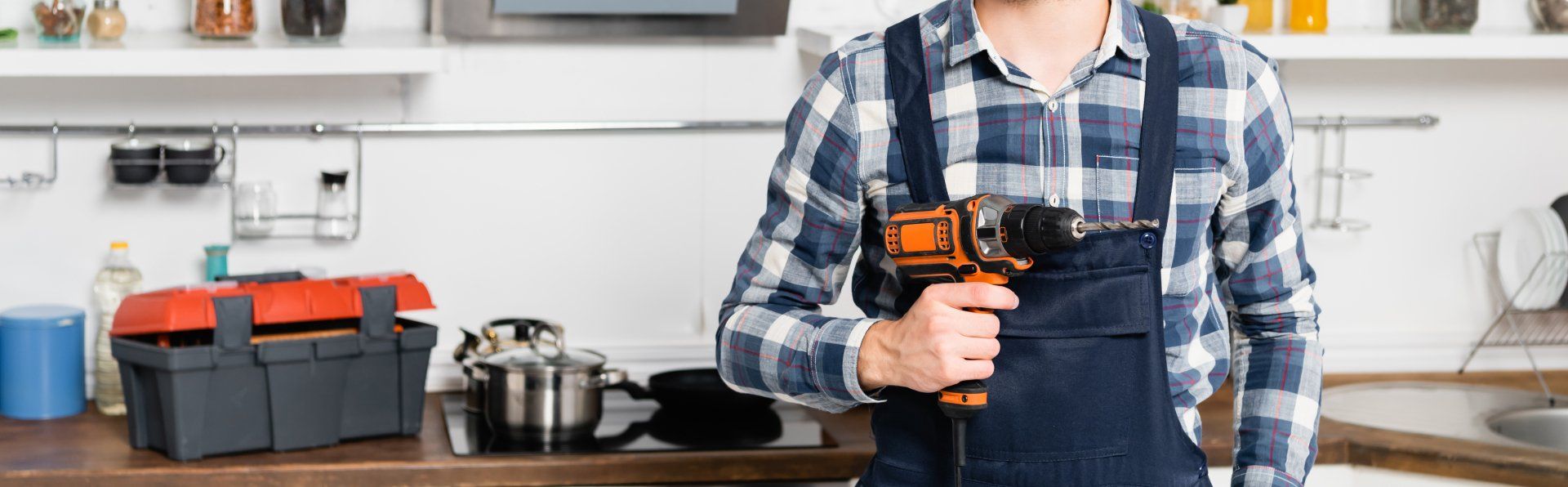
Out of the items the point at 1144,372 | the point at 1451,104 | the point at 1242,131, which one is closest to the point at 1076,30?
the point at 1242,131

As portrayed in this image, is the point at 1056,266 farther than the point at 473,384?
No

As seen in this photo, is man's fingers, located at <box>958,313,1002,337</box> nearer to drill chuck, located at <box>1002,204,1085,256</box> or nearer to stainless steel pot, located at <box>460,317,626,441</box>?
drill chuck, located at <box>1002,204,1085,256</box>

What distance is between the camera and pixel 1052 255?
3.86ft

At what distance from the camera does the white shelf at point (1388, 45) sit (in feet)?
6.77

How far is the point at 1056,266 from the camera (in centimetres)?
118

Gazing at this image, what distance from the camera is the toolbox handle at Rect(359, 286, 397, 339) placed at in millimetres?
1950

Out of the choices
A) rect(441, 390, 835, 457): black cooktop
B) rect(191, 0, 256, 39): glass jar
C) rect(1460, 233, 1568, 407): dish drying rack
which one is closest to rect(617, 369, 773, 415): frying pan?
rect(441, 390, 835, 457): black cooktop

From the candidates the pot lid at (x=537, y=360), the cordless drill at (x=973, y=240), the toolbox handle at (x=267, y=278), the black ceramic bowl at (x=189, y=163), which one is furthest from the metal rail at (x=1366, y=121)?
the black ceramic bowl at (x=189, y=163)

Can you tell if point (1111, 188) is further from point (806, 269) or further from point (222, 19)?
point (222, 19)

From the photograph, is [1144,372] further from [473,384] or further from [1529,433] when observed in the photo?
[1529,433]

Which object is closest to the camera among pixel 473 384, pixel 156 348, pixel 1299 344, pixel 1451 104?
pixel 1299 344

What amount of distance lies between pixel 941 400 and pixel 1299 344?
38cm

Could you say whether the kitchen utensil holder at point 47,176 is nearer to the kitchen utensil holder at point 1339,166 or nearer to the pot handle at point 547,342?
the pot handle at point 547,342

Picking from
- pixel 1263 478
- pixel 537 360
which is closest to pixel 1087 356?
pixel 1263 478
